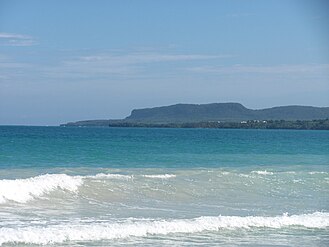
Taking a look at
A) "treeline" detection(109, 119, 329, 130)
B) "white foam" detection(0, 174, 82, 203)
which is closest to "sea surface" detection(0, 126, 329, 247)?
"white foam" detection(0, 174, 82, 203)

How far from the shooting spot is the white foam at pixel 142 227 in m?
12.2

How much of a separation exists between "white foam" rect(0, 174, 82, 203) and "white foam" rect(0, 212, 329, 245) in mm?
4496

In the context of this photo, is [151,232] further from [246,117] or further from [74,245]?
[246,117]

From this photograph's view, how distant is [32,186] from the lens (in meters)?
19.1

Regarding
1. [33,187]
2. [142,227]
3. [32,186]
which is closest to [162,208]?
[142,227]

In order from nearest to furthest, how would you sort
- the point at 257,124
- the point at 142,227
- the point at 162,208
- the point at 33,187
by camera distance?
the point at 142,227 → the point at 162,208 → the point at 33,187 → the point at 257,124

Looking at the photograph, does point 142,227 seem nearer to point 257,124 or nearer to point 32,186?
point 32,186

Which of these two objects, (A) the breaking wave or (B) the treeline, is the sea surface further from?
(B) the treeline

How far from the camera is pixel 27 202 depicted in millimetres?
17406

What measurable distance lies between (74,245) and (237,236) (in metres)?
3.42

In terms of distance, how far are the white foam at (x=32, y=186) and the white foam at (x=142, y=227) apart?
4496 millimetres

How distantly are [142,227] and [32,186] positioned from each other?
6.49 metres

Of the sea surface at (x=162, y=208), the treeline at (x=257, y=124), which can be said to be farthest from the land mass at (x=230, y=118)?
the sea surface at (x=162, y=208)

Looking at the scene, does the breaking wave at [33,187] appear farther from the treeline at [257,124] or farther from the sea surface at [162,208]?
the treeline at [257,124]
